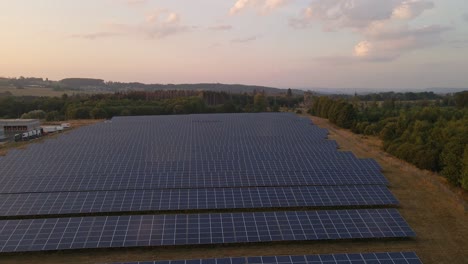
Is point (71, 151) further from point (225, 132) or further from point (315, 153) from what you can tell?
point (315, 153)

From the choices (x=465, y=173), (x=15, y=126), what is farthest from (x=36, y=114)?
(x=465, y=173)

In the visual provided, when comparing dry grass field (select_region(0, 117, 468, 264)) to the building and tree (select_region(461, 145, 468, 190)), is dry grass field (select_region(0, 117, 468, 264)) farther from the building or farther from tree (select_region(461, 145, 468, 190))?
the building

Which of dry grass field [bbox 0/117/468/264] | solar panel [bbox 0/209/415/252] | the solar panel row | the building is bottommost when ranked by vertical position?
dry grass field [bbox 0/117/468/264]

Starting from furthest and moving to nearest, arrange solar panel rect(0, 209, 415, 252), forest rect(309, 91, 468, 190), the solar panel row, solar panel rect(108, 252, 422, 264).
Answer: forest rect(309, 91, 468, 190)
the solar panel row
solar panel rect(0, 209, 415, 252)
solar panel rect(108, 252, 422, 264)

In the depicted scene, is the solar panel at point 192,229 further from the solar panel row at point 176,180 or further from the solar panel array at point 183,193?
the solar panel row at point 176,180

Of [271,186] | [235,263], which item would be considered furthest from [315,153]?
[235,263]

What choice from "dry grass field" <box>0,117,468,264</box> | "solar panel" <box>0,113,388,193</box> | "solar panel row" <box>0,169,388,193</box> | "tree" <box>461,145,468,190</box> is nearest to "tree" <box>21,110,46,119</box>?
A: "solar panel" <box>0,113,388,193</box>

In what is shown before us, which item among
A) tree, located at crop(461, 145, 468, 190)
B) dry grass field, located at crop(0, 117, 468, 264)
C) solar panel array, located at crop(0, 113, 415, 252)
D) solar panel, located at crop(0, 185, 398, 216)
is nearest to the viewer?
dry grass field, located at crop(0, 117, 468, 264)

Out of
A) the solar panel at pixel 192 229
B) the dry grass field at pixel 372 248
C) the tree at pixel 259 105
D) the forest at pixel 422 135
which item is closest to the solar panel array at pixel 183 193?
the solar panel at pixel 192 229
